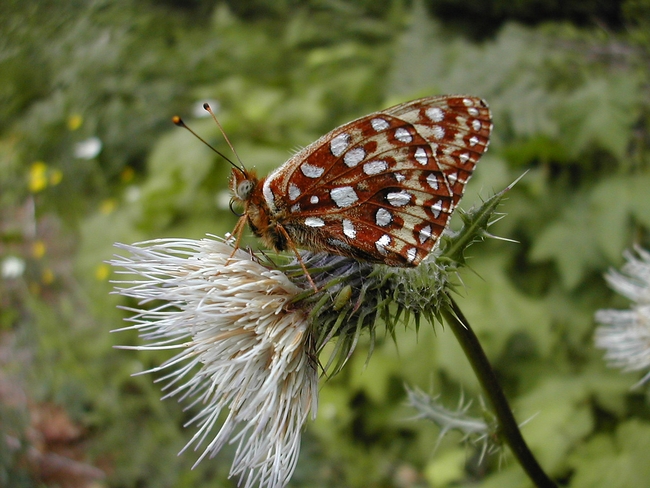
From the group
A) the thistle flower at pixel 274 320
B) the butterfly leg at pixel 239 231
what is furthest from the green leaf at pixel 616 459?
the butterfly leg at pixel 239 231

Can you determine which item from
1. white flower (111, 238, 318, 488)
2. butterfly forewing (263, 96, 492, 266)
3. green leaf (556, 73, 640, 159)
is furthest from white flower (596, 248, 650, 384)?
green leaf (556, 73, 640, 159)

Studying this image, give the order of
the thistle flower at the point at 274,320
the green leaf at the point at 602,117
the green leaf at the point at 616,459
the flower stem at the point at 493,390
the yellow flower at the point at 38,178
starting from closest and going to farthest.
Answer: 1. the thistle flower at the point at 274,320
2. the flower stem at the point at 493,390
3. the green leaf at the point at 616,459
4. the green leaf at the point at 602,117
5. the yellow flower at the point at 38,178

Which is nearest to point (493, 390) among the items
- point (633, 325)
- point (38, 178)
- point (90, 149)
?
point (633, 325)

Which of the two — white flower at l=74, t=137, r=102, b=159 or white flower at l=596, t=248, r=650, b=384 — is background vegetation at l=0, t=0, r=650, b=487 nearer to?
white flower at l=74, t=137, r=102, b=159

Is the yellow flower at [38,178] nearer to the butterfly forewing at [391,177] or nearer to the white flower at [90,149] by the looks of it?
the white flower at [90,149]

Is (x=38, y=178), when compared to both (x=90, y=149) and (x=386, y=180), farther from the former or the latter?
(x=386, y=180)

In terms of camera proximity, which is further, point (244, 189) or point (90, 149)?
point (90, 149)

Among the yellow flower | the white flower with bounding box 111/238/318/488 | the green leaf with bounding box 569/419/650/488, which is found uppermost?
the white flower with bounding box 111/238/318/488
